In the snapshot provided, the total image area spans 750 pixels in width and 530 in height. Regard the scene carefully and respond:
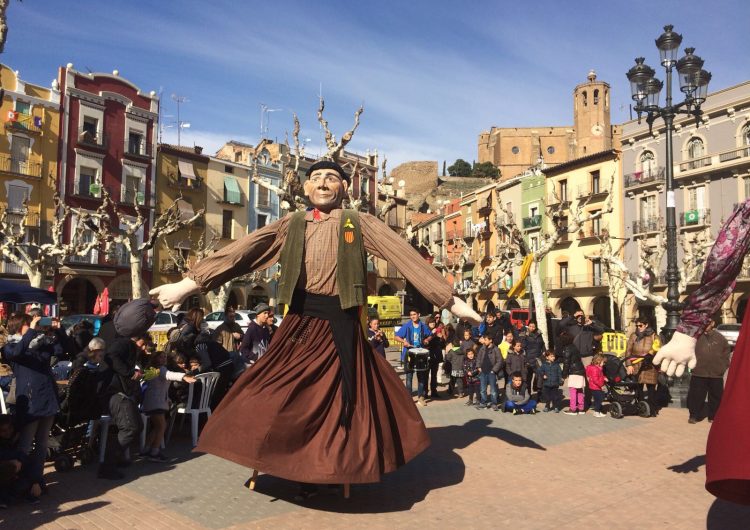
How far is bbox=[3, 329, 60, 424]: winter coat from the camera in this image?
4.98 meters

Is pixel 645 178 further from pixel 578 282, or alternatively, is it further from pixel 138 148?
pixel 138 148

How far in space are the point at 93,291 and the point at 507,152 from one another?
47.9 meters

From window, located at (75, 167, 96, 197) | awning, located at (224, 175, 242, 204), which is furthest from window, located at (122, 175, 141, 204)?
awning, located at (224, 175, 242, 204)

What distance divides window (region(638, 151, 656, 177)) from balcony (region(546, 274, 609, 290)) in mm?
6180

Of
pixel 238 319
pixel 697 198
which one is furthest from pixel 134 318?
pixel 697 198

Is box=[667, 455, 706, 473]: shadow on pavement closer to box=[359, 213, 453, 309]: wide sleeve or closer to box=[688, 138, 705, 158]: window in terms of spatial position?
box=[359, 213, 453, 309]: wide sleeve

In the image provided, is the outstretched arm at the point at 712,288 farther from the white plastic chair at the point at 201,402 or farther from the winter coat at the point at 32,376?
the white plastic chair at the point at 201,402

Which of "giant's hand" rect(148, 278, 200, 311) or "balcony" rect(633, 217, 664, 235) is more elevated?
"balcony" rect(633, 217, 664, 235)

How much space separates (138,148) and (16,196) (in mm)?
6856

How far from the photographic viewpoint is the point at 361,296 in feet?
15.9

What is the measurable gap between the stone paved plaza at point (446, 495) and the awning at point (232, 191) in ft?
103

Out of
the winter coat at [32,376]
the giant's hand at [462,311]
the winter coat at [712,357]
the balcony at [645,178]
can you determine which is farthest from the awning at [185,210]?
the giant's hand at [462,311]

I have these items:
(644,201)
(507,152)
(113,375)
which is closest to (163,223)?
(644,201)

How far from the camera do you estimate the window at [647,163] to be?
1336 inches
